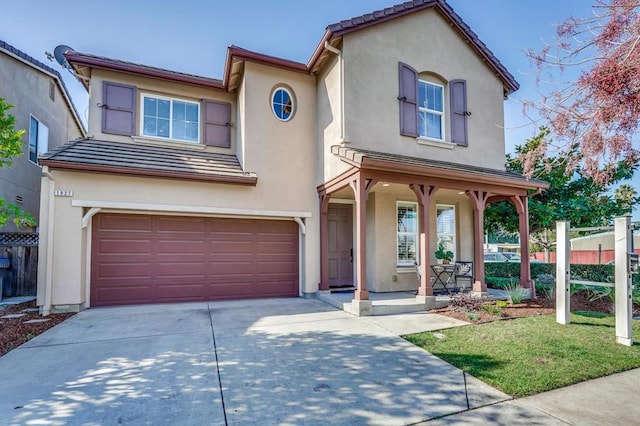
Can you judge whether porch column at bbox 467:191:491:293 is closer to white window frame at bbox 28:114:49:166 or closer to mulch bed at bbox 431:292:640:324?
mulch bed at bbox 431:292:640:324

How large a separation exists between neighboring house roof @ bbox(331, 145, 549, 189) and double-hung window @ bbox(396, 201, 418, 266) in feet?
5.46

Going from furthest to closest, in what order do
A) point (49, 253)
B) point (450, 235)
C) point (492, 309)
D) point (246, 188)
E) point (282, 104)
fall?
point (450, 235)
point (282, 104)
point (246, 188)
point (49, 253)
point (492, 309)

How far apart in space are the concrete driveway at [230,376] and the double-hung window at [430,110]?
209 inches

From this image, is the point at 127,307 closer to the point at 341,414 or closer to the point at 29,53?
the point at 341,414

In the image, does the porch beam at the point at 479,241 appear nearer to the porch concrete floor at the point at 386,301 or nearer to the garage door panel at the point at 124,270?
the porch concrete floor at the point at 386,301

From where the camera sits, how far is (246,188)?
348 inches

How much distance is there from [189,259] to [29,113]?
7683mm

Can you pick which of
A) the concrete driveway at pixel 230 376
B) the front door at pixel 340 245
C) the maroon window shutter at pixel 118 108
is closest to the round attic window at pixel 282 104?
the front door at pixel 340 245

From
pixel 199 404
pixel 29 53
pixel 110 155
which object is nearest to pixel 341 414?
pixel 199 404

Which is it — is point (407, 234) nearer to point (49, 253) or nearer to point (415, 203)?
point (415, 203)

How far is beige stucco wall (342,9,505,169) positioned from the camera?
27.2ft

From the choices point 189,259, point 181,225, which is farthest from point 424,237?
point 181,225

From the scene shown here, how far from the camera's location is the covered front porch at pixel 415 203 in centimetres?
716

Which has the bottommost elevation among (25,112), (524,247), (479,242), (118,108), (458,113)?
(524,247)
